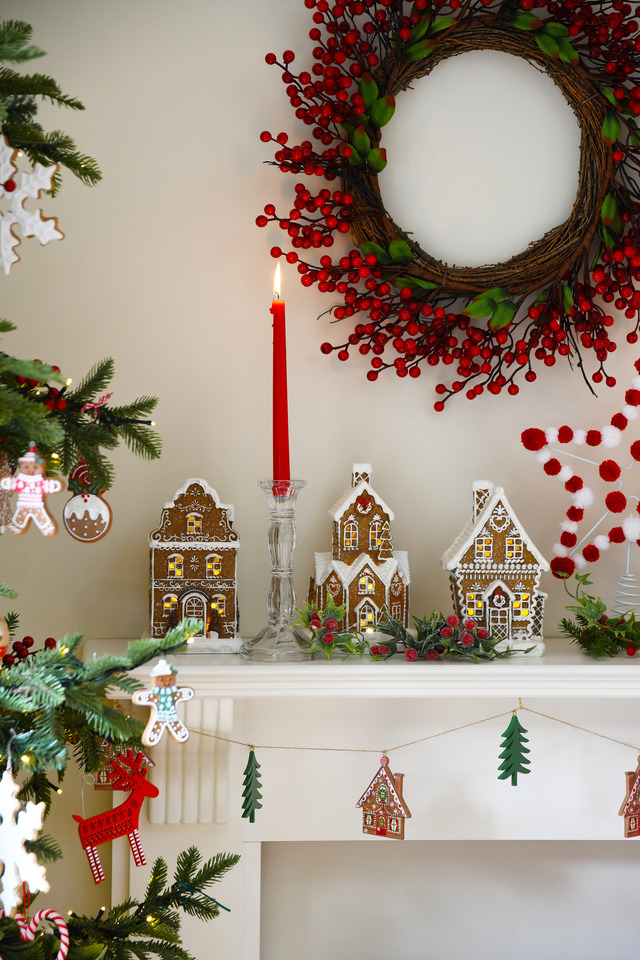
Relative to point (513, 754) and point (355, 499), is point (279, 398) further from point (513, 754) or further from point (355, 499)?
point (513, 754)

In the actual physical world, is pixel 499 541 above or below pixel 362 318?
below

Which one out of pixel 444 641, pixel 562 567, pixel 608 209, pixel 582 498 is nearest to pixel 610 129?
pixel 608 209

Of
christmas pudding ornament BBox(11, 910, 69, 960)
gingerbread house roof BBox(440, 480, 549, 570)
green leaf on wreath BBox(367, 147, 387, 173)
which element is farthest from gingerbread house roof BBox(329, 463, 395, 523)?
christmas pudding ornament BBox(11, 910, 69, 960)

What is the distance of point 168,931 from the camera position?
910mm

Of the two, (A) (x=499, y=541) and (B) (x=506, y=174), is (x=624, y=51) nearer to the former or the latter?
(B) (x=506, y=174)

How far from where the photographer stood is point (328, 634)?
3.59ft

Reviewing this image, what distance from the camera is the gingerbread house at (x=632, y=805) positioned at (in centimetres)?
115

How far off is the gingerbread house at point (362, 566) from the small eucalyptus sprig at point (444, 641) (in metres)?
0.03

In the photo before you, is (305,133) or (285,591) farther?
(305,133)

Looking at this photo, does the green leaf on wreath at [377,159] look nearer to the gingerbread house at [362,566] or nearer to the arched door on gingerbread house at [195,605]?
the gingerbread house at [362,566]

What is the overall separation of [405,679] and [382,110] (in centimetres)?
81

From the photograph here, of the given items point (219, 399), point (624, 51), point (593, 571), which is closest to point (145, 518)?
point (219, 399)

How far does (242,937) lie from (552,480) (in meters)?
0.83

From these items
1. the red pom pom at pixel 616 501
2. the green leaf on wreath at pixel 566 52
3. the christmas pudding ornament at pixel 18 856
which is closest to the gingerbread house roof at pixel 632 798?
the red pom pom at pixel 616 501
